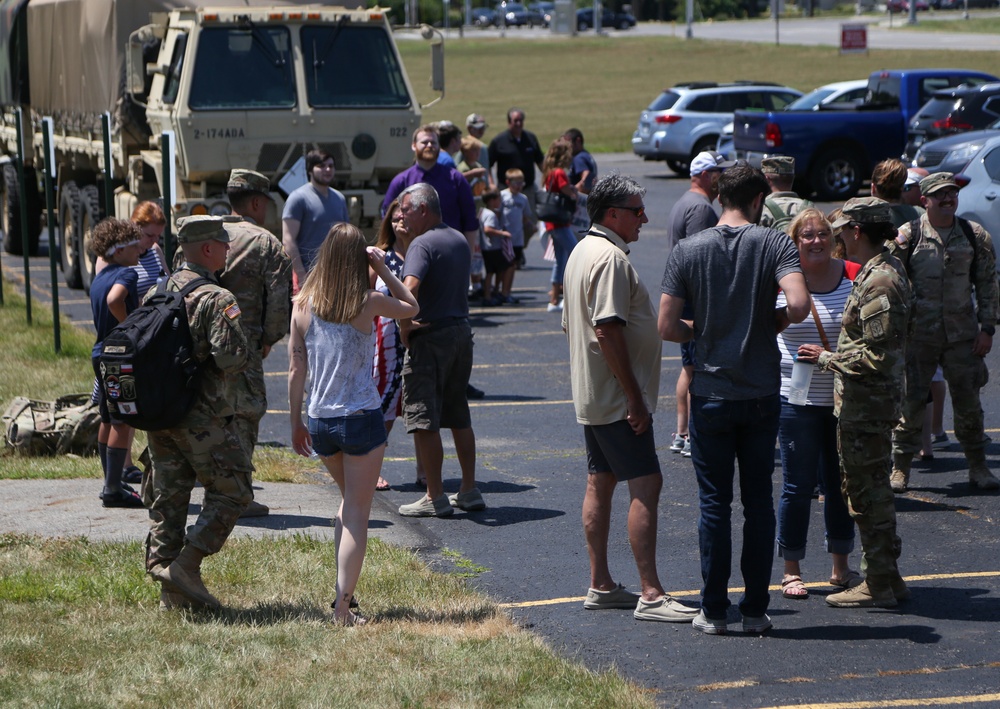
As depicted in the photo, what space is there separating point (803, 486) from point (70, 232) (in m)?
12.9

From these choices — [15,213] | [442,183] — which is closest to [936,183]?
[442,183]

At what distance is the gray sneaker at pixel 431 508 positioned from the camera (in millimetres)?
7598

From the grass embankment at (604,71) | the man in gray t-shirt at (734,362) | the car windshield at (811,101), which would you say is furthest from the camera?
the grass embankment at (604,71)

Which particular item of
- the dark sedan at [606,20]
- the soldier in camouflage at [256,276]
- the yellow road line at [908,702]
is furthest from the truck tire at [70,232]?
the dark sedan at [606,20]

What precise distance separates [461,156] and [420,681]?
10.4 metres

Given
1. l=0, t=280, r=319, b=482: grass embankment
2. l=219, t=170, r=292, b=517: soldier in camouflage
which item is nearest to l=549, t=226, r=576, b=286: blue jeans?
l=0, t=280, r=319, b=482: grass embankment

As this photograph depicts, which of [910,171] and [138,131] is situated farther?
[138,131]

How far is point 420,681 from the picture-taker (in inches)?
200

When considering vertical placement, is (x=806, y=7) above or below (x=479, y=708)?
above

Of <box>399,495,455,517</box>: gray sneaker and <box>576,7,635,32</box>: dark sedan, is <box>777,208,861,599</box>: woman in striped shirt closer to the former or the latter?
<box>399,495,455,517</box>: gray sneaker

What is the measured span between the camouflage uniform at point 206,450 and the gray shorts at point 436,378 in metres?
1.65

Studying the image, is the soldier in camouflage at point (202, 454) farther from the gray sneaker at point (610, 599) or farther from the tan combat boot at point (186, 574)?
the gray sneaker at point (610, 599)

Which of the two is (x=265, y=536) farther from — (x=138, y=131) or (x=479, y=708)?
(x=138, y=131)

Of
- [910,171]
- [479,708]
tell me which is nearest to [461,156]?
[910,171]
